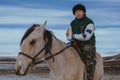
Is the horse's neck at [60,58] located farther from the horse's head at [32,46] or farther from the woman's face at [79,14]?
the woman's face at [79,14]

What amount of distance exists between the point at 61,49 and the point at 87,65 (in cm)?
71

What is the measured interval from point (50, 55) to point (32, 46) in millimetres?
508

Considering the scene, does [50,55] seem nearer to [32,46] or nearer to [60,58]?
[60,58]

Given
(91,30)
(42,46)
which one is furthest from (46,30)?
(91,30)

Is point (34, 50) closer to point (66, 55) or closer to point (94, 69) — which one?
point (66, 55)

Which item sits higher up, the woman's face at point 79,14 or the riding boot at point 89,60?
the woman's face at point 79,14

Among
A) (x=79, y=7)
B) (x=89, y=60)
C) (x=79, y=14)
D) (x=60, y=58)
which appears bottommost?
(x=89, y=60)

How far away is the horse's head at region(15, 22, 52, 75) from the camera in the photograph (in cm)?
1061

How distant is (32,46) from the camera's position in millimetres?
10742

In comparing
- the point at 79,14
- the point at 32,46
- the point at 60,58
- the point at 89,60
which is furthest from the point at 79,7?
the point at 32,46

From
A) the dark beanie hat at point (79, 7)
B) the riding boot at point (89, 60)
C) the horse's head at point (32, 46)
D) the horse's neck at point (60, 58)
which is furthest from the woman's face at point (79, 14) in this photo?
→ the horse's head at point (32, 46)

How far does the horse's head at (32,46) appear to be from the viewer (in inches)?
418

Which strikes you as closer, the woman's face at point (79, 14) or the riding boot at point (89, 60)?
the riding boot at point (89, 60)

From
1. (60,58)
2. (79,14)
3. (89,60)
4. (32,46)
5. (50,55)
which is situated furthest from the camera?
(79,14)
